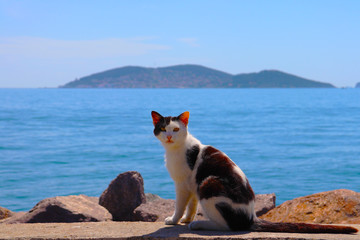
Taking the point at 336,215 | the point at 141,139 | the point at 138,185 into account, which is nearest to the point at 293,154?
the point at 141,139

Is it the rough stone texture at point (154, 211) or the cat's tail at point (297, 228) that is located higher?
the cat's tail at point (297, 228)

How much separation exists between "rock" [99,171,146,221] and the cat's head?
15.5 feet

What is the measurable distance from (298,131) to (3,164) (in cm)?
2722

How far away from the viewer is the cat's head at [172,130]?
16.3 feet

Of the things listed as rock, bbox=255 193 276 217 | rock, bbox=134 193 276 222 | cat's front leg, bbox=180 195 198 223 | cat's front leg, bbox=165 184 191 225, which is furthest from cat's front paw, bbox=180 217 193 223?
rock, bbox=255 193 276 217

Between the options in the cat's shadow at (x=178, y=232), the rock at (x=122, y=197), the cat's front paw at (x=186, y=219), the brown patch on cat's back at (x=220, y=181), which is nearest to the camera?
the brown patch on cat's back at (x=220, y=181)

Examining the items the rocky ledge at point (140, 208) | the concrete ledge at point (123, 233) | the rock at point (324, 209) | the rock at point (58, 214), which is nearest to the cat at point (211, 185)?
the concrete ledge at point (123, 233)

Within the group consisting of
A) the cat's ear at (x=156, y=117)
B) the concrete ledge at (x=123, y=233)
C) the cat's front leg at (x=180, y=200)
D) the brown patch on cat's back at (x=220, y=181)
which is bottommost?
the concrete ledge at (x=123, y=233)

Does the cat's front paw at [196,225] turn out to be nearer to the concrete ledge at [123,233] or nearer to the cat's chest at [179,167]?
the concrete ledge at [123,233]

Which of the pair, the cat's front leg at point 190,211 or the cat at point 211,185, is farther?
the cat's front leg at point 190,211

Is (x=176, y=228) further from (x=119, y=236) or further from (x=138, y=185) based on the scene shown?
(x=138, y=185)

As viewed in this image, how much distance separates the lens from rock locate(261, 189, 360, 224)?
6.68 meters

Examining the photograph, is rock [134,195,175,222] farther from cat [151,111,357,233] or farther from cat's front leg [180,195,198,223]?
cat [151,111,357,233]

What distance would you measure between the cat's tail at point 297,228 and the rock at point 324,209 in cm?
158
